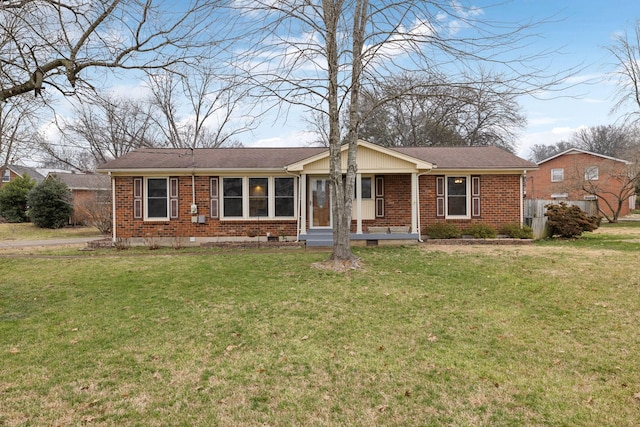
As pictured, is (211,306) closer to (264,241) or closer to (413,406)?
(413,406)

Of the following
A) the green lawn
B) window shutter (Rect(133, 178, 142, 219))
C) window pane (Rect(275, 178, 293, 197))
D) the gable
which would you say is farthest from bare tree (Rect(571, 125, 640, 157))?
window shutter (Rect(133, 178, 142, 219))

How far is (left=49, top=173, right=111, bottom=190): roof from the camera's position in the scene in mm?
26562

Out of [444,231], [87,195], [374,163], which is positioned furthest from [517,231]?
[87,195]

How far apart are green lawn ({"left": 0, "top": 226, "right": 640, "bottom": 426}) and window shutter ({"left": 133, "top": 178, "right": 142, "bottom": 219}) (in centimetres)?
539

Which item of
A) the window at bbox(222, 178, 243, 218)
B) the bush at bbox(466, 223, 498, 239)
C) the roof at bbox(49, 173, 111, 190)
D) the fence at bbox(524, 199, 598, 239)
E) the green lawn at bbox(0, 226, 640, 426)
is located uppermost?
the roof at bbox(49, 173, 111, 190)

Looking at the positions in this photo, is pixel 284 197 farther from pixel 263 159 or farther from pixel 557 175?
pixel 557 175

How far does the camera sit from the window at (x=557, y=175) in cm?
3309

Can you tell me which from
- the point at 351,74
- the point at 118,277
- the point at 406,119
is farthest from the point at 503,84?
the point at 406,119

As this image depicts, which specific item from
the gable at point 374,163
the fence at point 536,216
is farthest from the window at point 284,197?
the fence at point 536,216

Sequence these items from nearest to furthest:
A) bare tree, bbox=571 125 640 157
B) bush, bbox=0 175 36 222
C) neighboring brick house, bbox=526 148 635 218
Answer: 1. neighboring brick house, bbox=526 148 635 218
2. bush, bbox=0 175 36 222
3. bare tree, bbox=571 125 640 157

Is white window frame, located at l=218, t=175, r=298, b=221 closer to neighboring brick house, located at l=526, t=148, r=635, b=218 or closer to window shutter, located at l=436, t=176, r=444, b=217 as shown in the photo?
window shutter, located at l=436, t=176, r=444, b=217

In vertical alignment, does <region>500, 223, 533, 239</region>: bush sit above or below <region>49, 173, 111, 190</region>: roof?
below

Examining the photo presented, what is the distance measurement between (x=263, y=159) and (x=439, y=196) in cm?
698

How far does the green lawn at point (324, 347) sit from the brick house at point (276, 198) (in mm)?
5370
